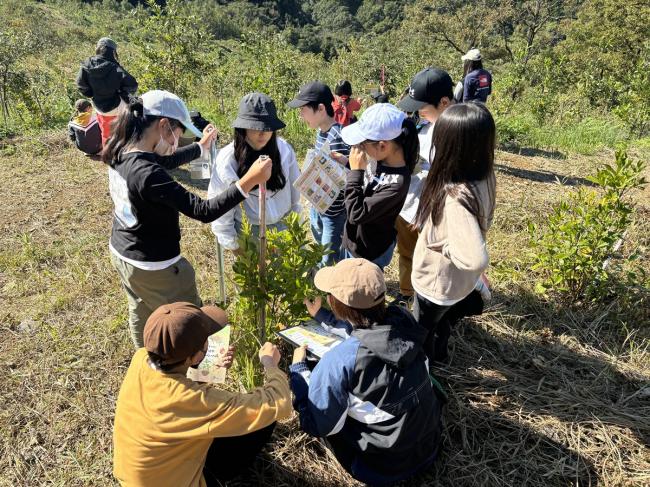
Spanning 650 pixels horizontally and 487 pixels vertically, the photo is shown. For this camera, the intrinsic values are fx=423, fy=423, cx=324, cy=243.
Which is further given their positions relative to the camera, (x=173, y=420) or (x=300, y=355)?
(x=300, y=355)

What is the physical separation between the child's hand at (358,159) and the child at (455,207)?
1.39ft

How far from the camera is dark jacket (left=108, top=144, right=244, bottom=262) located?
6.33ft

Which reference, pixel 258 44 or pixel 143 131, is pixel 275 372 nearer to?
pixel 143 131

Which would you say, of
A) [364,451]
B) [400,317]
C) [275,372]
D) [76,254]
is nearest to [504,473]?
[364,451]

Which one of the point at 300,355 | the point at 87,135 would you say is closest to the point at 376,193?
the point at 300,355

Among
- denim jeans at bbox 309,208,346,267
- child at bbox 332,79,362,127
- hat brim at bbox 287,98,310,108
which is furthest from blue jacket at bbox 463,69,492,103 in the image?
denim jeans at bbox 309,208,346,267

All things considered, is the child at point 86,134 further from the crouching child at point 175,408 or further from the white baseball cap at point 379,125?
the crouching child at point 175,408

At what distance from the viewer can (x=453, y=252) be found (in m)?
1.87

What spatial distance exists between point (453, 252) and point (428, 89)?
154cm

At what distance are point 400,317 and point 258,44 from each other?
10533mm

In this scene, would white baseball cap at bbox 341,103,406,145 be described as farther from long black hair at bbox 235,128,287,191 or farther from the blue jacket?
the blue jacket

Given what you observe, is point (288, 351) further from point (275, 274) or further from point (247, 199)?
point (247, 199)

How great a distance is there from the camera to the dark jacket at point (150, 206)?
1930mm

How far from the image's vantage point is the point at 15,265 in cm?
399
